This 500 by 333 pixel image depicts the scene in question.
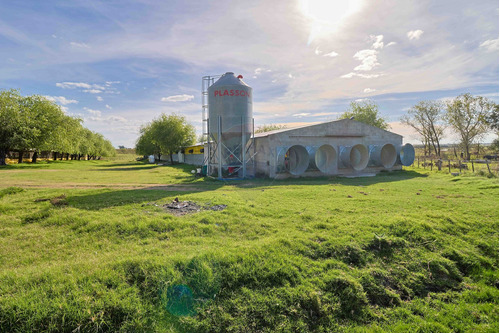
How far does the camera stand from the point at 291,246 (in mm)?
6473

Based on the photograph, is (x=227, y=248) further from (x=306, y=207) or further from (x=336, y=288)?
(x=306, y=207)

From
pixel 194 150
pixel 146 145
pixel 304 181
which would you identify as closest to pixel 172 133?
pixel 194 150

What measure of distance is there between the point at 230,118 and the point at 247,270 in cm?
1643

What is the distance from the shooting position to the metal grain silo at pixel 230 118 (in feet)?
67.8

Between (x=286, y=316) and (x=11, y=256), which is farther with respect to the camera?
(x=11, y=256)

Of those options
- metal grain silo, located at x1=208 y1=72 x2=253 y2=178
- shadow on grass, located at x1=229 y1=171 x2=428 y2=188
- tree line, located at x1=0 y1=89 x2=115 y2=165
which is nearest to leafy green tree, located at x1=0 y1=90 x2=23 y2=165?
tree line, located at x1=0 y1=89 x2=115 y2=165

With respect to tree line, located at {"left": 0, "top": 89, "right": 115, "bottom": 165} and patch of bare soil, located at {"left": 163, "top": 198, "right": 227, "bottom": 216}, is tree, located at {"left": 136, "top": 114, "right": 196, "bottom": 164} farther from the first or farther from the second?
patch of bare soil, located at {"left": 163, "top": 198, "right": 227, "bottom": 216}

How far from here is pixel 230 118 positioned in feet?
68.1

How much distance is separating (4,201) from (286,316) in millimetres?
12025

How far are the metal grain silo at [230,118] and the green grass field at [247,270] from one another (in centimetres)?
1219

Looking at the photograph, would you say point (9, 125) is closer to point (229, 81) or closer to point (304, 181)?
point (229, 81)

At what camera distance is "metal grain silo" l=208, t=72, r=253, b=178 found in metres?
20.7

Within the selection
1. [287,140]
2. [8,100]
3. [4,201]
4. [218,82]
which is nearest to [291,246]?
[4,201]

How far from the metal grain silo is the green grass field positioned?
12194 mm
